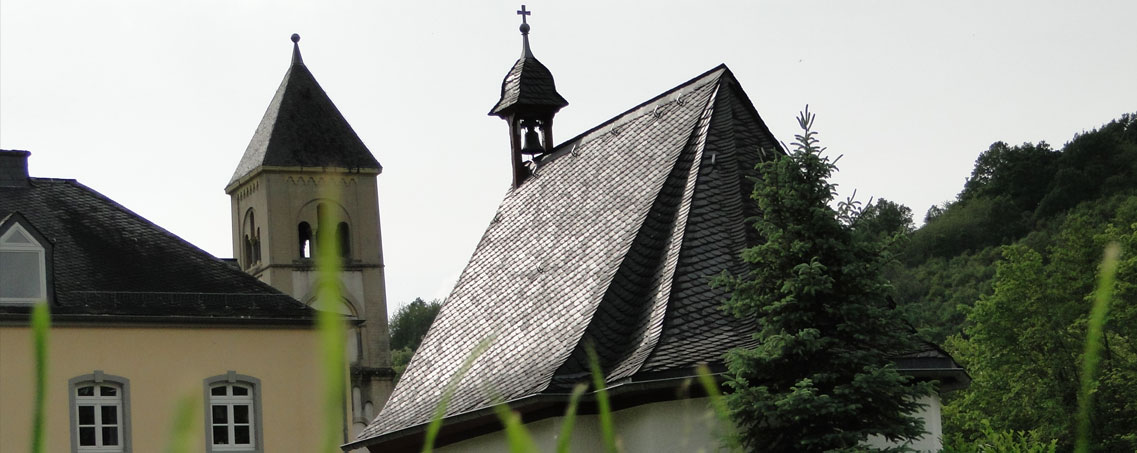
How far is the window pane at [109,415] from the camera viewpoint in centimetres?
2625

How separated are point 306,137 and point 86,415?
139 feet

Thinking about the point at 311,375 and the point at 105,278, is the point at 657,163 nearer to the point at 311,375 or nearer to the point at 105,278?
the point at 311,375

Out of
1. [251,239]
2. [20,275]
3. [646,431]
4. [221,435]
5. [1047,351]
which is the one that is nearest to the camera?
[646,431]

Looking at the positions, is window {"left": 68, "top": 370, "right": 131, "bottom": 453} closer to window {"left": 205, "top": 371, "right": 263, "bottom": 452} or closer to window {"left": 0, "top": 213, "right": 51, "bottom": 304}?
window {"left": 205, "top": 371, "right": 263, "bottom": 452}

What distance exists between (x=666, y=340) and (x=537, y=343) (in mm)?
2188

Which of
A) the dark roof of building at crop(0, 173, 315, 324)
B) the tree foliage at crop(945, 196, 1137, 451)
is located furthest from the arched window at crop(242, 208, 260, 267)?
the dark roof of building at crop(0, 173, 315, 324)

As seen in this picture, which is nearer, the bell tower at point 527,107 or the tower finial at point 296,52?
the bell tower at point 527,107

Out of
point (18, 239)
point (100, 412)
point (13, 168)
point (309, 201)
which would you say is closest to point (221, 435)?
point (100, 412)

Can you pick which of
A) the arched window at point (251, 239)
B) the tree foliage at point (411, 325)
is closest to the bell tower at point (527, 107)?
the arched window at point (251, 239)

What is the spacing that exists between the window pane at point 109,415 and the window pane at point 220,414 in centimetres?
160

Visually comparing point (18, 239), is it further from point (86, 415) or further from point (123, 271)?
Answer: point (86, 415)

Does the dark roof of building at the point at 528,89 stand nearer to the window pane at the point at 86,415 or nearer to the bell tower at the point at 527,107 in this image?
the bell tower at the point at 527,107

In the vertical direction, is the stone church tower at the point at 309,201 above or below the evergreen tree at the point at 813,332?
above

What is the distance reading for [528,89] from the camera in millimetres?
24781
